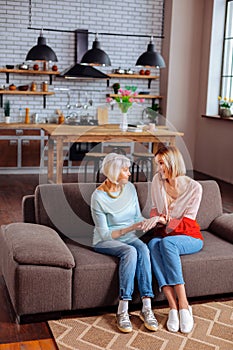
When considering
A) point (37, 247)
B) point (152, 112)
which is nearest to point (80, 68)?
point (152, 112)

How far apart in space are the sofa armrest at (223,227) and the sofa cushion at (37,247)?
1207 millimetres

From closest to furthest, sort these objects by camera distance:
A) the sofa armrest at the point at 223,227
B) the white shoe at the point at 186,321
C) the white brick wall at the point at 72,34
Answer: the white shoe at the point at 186,321
the sofa armrest at the point at 223,227
the white brick wall at the point at 72,34

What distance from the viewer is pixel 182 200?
→ 3.51m

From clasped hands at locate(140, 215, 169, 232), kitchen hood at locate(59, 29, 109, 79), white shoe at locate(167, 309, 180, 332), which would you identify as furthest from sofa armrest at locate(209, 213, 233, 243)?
kitchen hood at locate(59, 29, 109, 79)

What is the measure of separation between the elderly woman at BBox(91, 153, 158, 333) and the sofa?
0.30ft

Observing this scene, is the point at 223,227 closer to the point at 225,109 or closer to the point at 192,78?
the point at 225,109

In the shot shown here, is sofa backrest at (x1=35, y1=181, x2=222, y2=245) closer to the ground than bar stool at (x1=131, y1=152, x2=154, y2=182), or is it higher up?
higher up

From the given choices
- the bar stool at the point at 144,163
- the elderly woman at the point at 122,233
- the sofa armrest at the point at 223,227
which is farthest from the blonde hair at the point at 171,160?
the bar stool at the point at 144,163

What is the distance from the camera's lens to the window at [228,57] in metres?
8.43

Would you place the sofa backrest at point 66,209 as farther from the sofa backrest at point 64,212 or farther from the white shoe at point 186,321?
the white shoe at point 186,321

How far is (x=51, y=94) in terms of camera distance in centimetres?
869

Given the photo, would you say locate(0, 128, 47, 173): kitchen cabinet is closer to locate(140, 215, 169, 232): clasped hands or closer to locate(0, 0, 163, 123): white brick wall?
locate(0, 0, 163, 123): white brick wall

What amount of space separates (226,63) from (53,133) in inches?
135

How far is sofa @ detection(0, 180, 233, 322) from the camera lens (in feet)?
10.2
